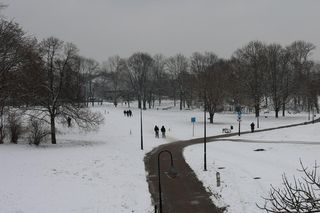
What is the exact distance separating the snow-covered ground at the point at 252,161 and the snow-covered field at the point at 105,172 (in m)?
0.06

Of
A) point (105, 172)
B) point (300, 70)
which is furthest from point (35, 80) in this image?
point (300, 70)

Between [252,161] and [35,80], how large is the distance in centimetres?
2197

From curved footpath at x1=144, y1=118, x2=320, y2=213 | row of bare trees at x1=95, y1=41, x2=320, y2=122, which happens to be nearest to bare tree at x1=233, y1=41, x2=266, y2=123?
row of bare trees at x1=95, y1=41, x2=320, y2=122

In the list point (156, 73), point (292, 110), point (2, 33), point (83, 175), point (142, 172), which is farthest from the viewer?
point (156, 73)

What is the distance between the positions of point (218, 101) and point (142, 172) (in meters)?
42.2

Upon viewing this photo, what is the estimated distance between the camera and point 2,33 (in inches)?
1405

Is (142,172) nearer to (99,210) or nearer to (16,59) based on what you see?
(99,210)

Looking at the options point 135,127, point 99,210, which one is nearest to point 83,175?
point 99,210

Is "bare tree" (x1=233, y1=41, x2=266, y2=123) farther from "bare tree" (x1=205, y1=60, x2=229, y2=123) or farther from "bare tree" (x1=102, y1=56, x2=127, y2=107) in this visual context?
"bare tree" (x1=102, y1=56, x2=127, y2=107)

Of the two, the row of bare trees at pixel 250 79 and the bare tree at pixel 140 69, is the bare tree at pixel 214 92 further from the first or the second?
the bare tree at pixel 140 69

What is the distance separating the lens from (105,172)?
28.5 metres

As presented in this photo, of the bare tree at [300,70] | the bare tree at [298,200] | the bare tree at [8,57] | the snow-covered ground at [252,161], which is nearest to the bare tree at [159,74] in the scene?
the bare tree at [300,70]

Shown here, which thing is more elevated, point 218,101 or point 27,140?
point 218,101

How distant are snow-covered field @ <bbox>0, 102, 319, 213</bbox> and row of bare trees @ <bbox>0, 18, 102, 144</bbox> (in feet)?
10.9
